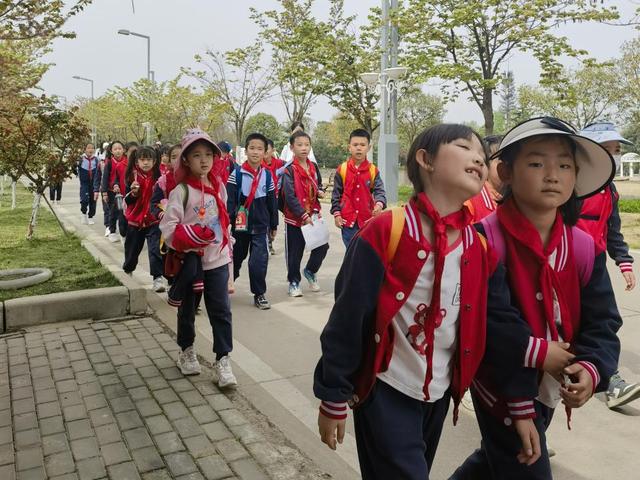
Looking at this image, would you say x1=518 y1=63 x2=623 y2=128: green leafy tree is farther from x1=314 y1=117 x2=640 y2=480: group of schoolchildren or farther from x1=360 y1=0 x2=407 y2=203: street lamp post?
x1=314 y1=117 x2=640 y2=480: group of schoolchildren

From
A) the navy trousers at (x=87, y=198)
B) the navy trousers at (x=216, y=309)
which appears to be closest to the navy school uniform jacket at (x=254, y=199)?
the navy trousers at (x=216, y=309)

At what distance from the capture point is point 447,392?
6.95ft

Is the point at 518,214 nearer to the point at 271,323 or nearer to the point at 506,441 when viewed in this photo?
the point at 506,441

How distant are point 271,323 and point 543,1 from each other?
13.5 metres

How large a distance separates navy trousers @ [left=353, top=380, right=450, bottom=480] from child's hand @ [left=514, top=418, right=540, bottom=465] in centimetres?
29

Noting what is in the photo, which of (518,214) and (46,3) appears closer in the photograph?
(518,214)

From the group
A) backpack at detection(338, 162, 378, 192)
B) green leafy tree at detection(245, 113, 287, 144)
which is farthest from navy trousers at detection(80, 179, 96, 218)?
green leafy tree at detection(245, 113, 287, 144)

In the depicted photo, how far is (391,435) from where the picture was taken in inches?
75.5

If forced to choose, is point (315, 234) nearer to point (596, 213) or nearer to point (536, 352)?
point (596, 213)

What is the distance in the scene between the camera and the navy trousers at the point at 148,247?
682cm

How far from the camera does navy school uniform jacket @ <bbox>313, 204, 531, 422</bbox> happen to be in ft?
6.20

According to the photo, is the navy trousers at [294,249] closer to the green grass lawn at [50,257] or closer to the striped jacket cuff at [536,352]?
the green grass lawn at [50,257]

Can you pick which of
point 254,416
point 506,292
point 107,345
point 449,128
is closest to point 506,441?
point 506,292

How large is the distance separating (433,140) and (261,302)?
4.48m
